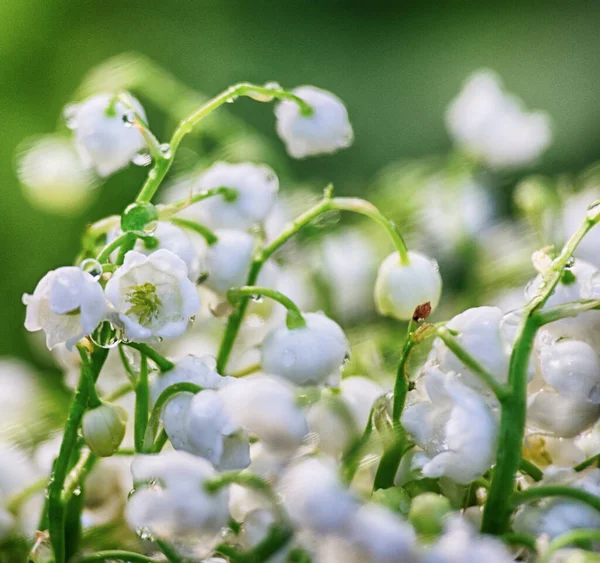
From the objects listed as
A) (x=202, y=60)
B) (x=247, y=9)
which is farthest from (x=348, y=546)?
(x=247, y=9)

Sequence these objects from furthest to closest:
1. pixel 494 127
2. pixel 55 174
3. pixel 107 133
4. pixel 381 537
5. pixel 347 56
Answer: pixel 347 56 → pixel 494 127 → pixel 55 174 → pixel 107 133 → pixel 381 537

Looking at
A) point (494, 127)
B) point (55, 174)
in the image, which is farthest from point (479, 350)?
point (494, 127)

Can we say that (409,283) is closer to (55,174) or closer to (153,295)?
(153,295)

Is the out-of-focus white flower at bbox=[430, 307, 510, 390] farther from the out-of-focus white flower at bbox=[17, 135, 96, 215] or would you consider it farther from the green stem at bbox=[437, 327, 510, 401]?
the out-of-focus white flower at bbox=[17, 135, 96, 215]

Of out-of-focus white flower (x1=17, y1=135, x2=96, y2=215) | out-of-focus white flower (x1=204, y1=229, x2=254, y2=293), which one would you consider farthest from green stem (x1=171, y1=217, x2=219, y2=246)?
out-of-focus white flower (x1=17, y1=135, x2=96, y2=215)

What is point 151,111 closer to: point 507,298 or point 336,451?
point 507,298

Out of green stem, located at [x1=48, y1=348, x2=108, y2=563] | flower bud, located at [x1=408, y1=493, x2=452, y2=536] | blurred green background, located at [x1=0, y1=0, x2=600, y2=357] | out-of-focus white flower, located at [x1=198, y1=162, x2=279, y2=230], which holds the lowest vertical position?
green stem, located at [x1=48, y1=348, x2=108, y2=563]
